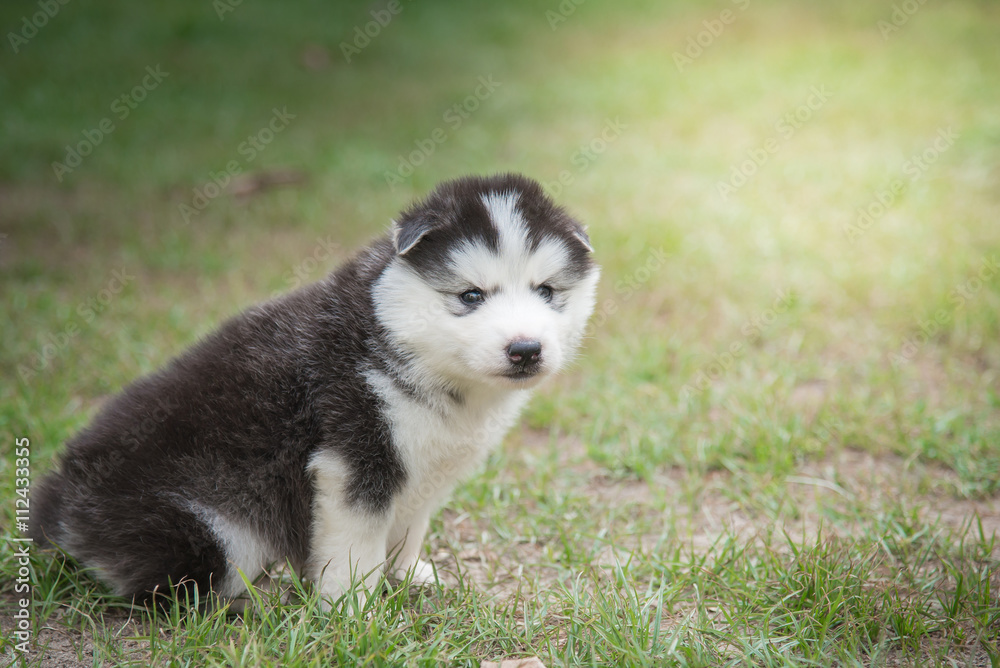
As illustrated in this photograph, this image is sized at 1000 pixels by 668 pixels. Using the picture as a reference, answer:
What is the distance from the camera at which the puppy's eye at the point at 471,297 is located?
3.23m

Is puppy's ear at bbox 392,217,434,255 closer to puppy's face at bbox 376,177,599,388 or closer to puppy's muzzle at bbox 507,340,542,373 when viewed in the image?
puppy's face at bbox 376,177,599,388

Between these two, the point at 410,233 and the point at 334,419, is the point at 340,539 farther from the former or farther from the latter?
the point at 410,233

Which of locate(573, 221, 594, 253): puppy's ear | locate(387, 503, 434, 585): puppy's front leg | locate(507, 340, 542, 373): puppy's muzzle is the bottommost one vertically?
locate(387, 503, 434, 585): puppy's front leg

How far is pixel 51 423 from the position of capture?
15.7ft

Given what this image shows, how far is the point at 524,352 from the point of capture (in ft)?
9.99

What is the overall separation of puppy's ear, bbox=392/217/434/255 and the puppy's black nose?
570 mm

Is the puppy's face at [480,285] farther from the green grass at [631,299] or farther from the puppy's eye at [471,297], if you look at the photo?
the green grass at [631,299]

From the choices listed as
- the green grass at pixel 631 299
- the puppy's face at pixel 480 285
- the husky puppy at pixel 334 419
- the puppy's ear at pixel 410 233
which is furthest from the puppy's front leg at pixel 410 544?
the puppy's ear at pixel 410 233

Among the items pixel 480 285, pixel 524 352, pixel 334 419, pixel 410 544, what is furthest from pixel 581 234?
pixel 410 544

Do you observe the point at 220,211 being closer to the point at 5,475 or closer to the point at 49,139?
the point at 49,139

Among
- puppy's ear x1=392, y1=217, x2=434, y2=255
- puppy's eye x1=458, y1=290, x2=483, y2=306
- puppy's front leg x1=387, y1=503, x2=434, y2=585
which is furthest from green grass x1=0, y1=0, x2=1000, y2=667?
puppy's ear x1=392, y1=217, x2=434, y2=255

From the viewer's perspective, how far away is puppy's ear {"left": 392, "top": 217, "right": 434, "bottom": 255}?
10.4 feet

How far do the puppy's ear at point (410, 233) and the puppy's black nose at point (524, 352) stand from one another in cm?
57

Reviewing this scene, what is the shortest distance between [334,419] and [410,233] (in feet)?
2.61
